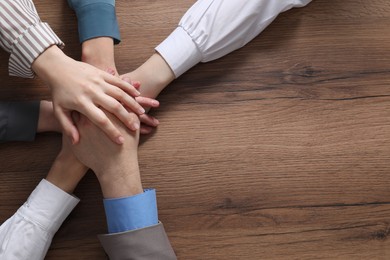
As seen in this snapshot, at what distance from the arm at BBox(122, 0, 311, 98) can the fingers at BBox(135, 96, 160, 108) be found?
3 centimetres

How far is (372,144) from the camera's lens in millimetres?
829

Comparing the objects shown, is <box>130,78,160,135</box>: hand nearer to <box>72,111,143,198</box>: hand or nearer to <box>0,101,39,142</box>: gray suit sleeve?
<box>72,111,143,198</box>: hand

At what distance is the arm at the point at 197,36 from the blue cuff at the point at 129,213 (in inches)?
7.3

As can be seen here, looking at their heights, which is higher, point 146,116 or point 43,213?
point 146,116

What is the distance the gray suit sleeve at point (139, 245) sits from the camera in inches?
28.0

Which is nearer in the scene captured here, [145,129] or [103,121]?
[103,121]

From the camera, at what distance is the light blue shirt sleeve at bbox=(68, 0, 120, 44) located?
2.53 feet

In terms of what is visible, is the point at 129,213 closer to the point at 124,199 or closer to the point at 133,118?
the point at 124,199

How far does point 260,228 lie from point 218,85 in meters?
0.26

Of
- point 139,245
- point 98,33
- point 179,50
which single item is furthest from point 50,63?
point 139,245

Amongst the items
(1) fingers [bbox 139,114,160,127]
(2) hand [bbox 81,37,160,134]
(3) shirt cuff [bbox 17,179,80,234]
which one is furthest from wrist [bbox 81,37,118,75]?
(3) shirt cuff [bbox 17,179,80,234]

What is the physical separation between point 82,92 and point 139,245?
25 centimetres

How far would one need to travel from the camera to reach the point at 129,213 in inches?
28.6

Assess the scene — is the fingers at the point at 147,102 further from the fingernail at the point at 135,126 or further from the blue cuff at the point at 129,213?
the blue cuff at the point at 129,213
